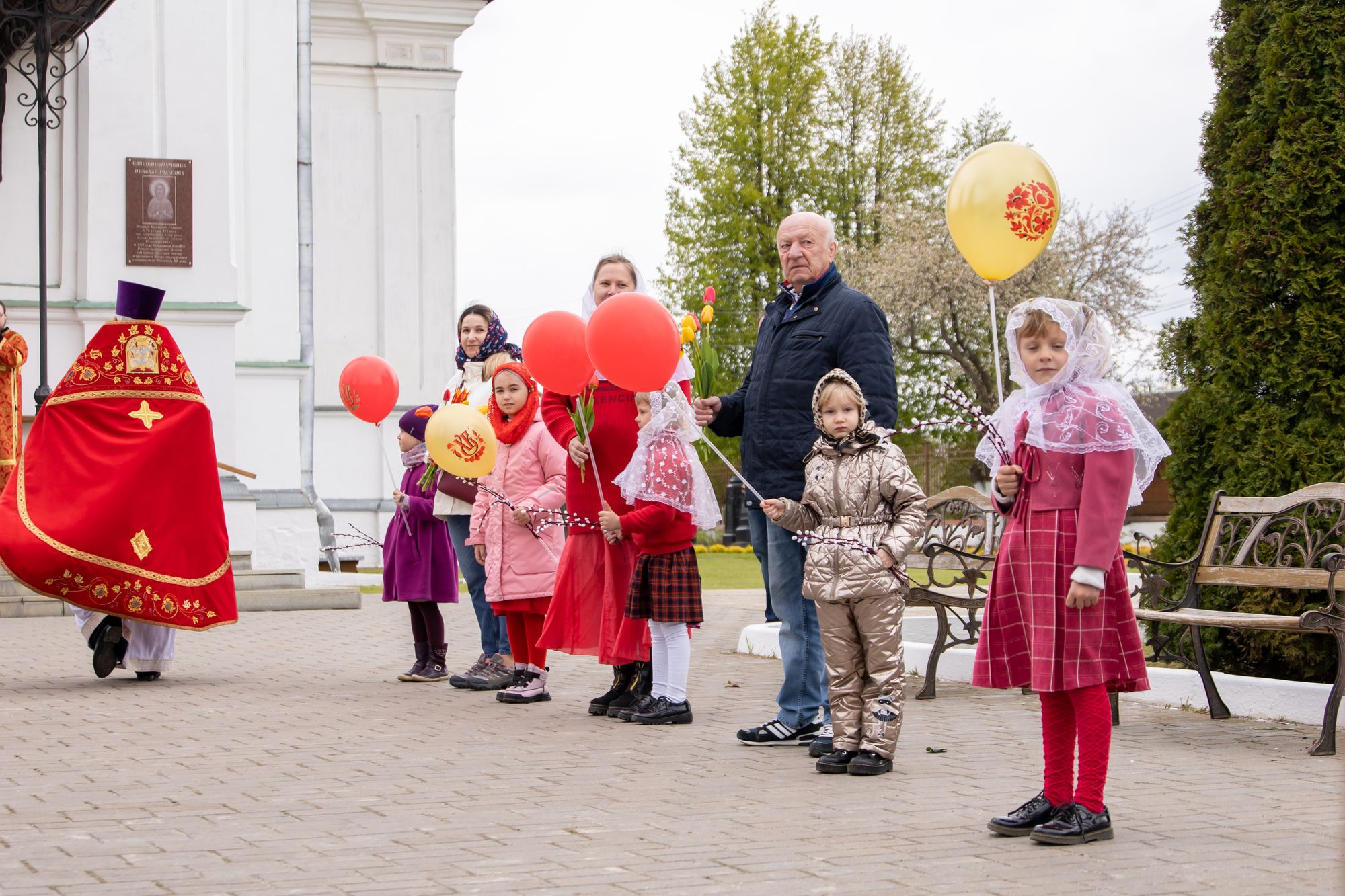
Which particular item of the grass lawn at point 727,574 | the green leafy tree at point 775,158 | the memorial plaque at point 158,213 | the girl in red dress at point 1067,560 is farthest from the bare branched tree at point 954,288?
the girl in red dress at point 1067,560

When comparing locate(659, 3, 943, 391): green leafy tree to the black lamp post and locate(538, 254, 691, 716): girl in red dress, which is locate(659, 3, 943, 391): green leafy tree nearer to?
the black lamp post

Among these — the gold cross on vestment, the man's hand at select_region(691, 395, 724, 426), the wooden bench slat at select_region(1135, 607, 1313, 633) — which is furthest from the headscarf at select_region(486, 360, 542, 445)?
the wooden bench slat at select_region(1135, 607, 1313, 633)

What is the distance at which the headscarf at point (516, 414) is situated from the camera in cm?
760

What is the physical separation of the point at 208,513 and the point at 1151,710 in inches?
204

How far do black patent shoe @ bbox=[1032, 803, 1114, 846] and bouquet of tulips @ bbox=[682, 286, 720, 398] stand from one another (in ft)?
8.71

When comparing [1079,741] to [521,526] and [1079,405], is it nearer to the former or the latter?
[1079,405]

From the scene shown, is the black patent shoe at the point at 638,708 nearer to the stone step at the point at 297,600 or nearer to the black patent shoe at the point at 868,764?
the black patent shoe at the point at 868,764

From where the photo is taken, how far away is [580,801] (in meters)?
4.97

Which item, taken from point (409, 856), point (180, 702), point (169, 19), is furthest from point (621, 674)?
point (169, 19)

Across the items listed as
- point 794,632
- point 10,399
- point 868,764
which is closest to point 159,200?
point 10,399

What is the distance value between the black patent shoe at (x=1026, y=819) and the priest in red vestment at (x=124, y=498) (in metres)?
5.11

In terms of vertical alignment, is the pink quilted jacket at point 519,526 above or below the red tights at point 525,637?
above

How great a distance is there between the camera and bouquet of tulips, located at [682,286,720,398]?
21.2 feet

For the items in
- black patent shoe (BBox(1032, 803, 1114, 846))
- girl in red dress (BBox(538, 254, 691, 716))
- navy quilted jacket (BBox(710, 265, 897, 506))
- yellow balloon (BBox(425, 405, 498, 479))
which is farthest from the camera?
yellow balloon (BBox(425, 405, 498, 479))
